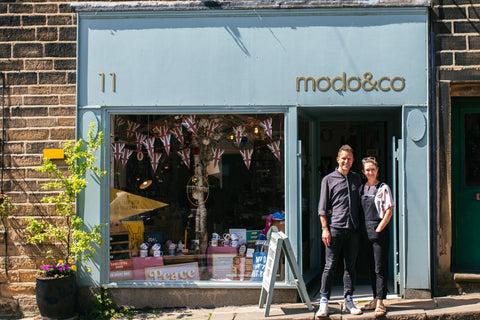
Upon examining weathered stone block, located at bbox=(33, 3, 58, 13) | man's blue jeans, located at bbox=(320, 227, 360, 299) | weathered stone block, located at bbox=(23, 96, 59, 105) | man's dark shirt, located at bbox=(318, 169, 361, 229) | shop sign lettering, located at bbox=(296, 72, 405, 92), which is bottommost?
man's blue jeans, located at bbox=(320, 227, 360, 299)

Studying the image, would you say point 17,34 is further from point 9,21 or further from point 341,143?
point 341,143

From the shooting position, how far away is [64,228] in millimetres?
5945

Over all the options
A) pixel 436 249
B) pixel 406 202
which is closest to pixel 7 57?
pixel 406 202

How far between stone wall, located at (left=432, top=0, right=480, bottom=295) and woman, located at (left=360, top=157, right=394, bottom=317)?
0.98 metres

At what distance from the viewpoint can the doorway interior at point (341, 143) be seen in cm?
666

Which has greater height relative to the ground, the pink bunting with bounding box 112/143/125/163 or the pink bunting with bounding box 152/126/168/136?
the pink bunting with bounding box 152/126/168/136

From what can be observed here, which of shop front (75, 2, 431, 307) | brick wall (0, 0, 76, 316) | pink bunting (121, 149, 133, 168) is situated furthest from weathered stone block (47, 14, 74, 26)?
pink bunting (121, 149, 133, 168)

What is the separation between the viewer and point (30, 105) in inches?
247

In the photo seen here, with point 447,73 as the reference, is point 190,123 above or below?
below

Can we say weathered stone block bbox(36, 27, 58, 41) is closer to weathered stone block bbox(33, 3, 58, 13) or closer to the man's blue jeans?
weathered stone block bbox(33, 3, 58, 13)

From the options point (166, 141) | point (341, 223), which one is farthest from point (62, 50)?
point (341, 223)

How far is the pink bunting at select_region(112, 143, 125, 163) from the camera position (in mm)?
6348

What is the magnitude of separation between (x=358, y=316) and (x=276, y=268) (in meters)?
1.07

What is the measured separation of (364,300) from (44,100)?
4883mm
